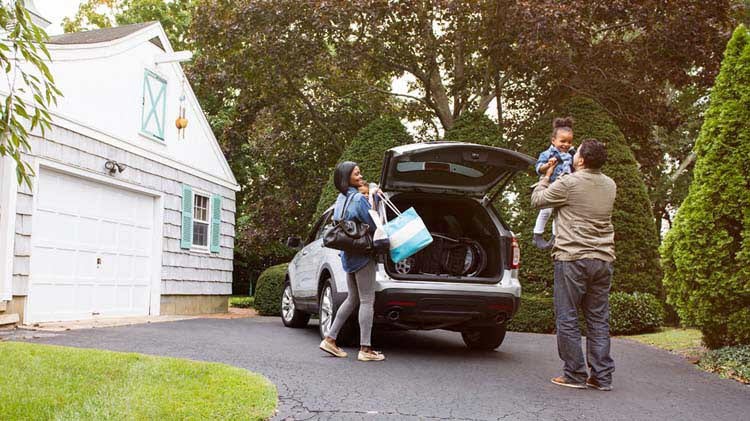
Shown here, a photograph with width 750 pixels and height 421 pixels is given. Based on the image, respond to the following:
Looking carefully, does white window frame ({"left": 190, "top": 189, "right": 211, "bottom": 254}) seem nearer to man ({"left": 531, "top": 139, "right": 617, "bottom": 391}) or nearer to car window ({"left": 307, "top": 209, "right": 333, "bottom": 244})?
car window ({"left": 307, "top": 209, "right": 333, "bottom": 244})

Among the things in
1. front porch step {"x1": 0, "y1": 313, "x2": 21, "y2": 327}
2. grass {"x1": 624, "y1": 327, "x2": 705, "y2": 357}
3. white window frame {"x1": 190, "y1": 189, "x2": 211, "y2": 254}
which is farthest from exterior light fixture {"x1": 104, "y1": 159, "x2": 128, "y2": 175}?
grass {"x1": 624, "y1": 327, "x2": 705, "y2": 357}

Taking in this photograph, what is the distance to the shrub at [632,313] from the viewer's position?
9.62 metres

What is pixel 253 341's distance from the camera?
24.3ft

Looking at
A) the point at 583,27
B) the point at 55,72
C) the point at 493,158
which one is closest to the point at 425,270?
the point at 493,158

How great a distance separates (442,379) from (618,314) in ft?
17.3

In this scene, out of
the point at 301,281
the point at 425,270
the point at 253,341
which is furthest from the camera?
the point at 301,281

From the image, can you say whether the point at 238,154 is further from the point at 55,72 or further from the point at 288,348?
the point at 288,348

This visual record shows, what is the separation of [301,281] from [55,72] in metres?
4.63

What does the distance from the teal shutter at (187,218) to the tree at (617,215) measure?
6035mm

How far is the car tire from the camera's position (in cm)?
663

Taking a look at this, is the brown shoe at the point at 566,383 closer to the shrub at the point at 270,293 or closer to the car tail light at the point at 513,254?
the car tail light at the point at 513,254

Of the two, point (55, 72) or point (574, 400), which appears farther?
point (55, 72)

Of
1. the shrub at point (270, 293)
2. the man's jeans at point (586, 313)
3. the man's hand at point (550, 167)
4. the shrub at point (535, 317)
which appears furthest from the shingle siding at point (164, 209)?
the man's jeans at point (586, 313)

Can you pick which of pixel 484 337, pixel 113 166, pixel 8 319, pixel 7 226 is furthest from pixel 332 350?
pixel 113 166
